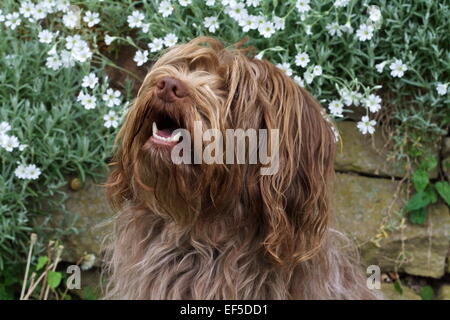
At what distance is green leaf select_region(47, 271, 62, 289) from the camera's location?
4406 mm

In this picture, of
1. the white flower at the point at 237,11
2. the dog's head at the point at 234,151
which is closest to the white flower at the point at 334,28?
the white flower at the point at 237,11

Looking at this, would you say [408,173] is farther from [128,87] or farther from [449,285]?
[128,87]

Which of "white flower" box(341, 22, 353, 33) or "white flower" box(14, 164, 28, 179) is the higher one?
"white flower" box(341, 22, 353, 33)

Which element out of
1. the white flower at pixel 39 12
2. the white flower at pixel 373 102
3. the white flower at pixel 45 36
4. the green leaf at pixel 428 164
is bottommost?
the green leaf at pixel 428 164

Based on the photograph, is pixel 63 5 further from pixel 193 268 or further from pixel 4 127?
pixel 193 268

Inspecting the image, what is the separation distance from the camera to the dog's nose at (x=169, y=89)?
9.68 feet

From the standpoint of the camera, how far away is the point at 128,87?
4688 mm

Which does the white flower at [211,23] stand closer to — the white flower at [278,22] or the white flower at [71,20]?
the white flower at [278,22]

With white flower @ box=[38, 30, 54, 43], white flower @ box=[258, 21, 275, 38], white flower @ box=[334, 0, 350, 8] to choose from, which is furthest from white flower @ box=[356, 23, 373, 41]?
white flower @ box=[38, 30, 54, 43]

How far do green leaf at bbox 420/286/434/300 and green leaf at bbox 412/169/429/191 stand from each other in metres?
0.62

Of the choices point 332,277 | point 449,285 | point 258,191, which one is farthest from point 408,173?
point 258,191

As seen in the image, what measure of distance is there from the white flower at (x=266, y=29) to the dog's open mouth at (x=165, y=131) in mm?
1387

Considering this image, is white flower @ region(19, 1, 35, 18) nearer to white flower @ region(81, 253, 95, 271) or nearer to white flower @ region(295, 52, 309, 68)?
white flower @ region(81, 253, 95, 271)

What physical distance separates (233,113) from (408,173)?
181 centimetres
